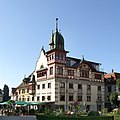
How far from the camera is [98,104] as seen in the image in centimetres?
6675

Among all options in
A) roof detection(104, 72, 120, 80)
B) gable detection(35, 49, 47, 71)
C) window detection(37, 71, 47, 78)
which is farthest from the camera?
roof detection(104, 72, 120, 80)

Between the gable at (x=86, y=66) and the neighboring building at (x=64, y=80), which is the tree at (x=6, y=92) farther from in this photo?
the gable at (x=86, y=66)

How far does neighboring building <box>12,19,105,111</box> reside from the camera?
6059 centimetres

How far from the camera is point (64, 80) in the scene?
6122cm

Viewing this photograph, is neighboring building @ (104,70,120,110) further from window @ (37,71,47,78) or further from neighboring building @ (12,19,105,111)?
window @ (37,71,47,78)

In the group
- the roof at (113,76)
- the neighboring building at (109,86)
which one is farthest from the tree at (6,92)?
the neighboring building at (109,86)

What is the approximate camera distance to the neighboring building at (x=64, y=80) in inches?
2386

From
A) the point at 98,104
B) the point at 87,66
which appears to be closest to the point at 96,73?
the point at 87,66

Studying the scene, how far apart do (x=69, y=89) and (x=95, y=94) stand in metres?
8.24

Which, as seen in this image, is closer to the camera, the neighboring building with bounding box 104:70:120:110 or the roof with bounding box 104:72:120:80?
the neighboring building with bounding box 104:70:120:110

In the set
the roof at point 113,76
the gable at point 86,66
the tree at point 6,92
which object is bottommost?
the tree at point 6,92

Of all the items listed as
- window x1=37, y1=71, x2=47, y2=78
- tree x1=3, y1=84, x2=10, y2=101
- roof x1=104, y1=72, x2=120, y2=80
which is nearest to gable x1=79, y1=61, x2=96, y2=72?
roof x1=104, y1=72, x2=120, y2=80

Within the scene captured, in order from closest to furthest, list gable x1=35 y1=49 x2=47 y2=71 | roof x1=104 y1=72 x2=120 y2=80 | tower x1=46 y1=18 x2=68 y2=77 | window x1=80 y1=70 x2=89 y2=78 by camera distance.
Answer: tower x1=46 y1=18 x2=68 y2=77 < window x1=80 y1=70 x2=89 y2=78 < gable x1=35 y1=49 x2=47 y2=71 < roof x1=104 y1=72 x2=120 y2=80

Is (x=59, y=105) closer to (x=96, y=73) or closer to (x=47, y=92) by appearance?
(x=47, y=92)
